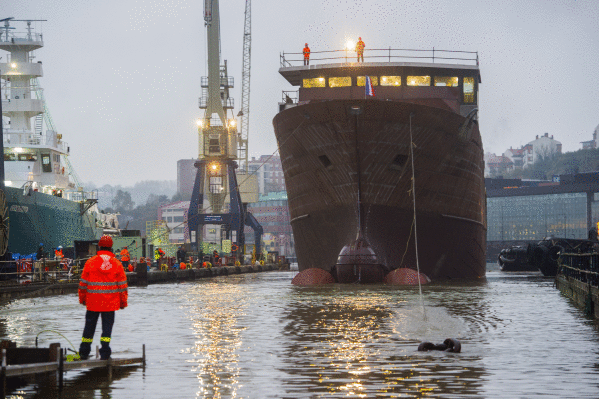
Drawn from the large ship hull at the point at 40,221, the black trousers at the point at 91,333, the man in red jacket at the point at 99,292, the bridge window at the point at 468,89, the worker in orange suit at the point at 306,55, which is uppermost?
the worker in orange suit at the point at 306,55

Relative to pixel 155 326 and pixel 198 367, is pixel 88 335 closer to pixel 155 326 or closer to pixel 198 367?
pixel 198 367

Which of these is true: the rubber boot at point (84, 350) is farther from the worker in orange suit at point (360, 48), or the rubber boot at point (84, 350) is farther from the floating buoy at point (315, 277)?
the worker in orange suit at point (360, 48)

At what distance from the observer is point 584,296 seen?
19.0 m

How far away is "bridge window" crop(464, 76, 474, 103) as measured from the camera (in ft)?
123

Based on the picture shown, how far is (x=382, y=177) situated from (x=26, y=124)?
32.3m

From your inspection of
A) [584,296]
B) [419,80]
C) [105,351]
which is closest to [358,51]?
[419,80]

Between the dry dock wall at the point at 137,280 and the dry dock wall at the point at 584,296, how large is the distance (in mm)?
15203

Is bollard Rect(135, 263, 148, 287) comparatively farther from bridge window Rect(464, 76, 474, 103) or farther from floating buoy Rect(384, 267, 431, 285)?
bridge window Rect(464, 76, 474, 103)

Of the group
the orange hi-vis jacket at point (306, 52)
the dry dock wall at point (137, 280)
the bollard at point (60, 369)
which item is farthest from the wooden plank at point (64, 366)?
the orange hi-vis jacket at point (306, 52)

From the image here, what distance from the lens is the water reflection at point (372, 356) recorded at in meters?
8.21

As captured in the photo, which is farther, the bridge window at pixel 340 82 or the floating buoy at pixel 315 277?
the bridge window at pixel 340 82

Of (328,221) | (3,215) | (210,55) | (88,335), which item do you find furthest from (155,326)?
(210,55)

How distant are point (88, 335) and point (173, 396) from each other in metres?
2.50

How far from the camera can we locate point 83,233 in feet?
184
